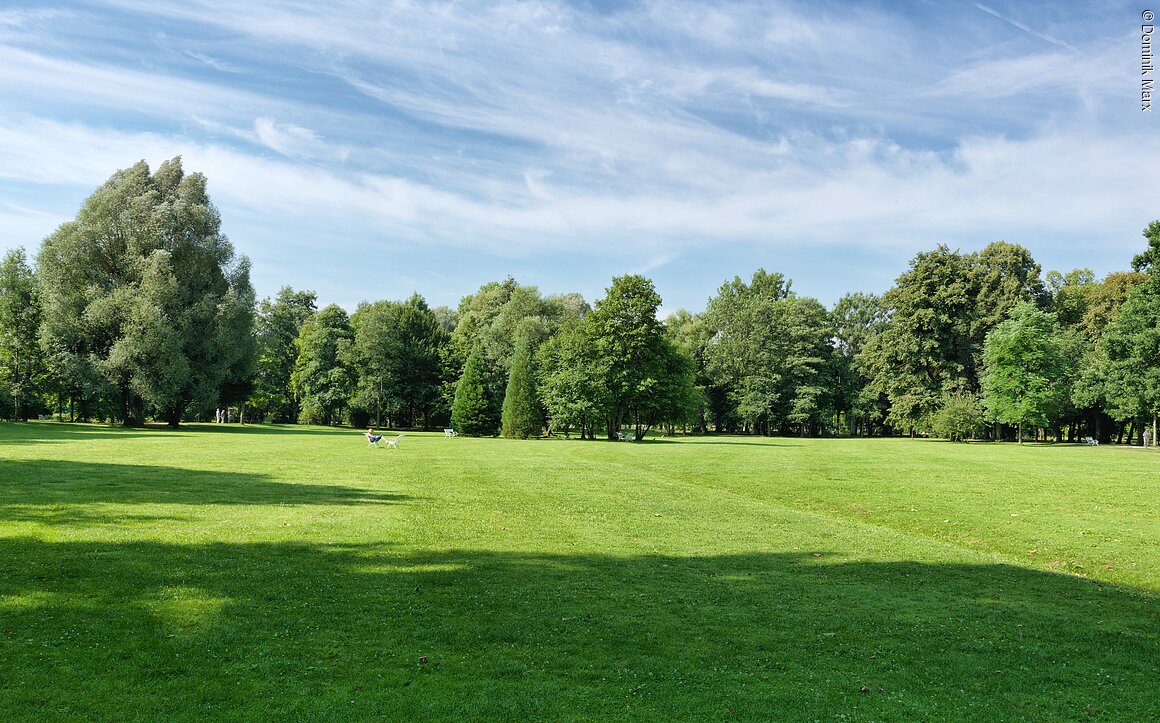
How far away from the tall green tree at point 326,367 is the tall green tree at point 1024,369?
67.4 metres

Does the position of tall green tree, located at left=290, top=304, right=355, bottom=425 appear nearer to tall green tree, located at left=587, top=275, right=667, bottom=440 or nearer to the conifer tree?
the conifer tree

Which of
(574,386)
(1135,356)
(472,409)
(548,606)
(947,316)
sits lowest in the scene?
(548,606)

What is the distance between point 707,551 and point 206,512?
1037 cm

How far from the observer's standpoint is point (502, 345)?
75.7 m

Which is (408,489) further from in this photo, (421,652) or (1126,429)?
(1126,429)

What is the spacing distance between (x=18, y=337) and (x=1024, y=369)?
88165 mm

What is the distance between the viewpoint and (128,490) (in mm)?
16188

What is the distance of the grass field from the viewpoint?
6355 millimetres

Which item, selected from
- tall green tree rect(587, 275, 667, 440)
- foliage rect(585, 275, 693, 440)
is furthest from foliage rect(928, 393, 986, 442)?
tall green tree rect(587, 275, 667, 440)

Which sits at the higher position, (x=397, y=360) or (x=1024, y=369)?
(x=1024, y=369)

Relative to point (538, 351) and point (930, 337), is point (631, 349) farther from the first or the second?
point (930, 337)

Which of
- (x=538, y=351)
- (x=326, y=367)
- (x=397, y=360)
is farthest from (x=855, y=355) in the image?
(x=326, y=367)

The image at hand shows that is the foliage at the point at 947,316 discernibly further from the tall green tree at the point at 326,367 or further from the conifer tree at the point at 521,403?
the tall green tree at the point at 326,367

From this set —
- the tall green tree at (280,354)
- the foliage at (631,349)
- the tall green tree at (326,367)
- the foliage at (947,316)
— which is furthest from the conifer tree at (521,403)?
the foliage at (947,316)
